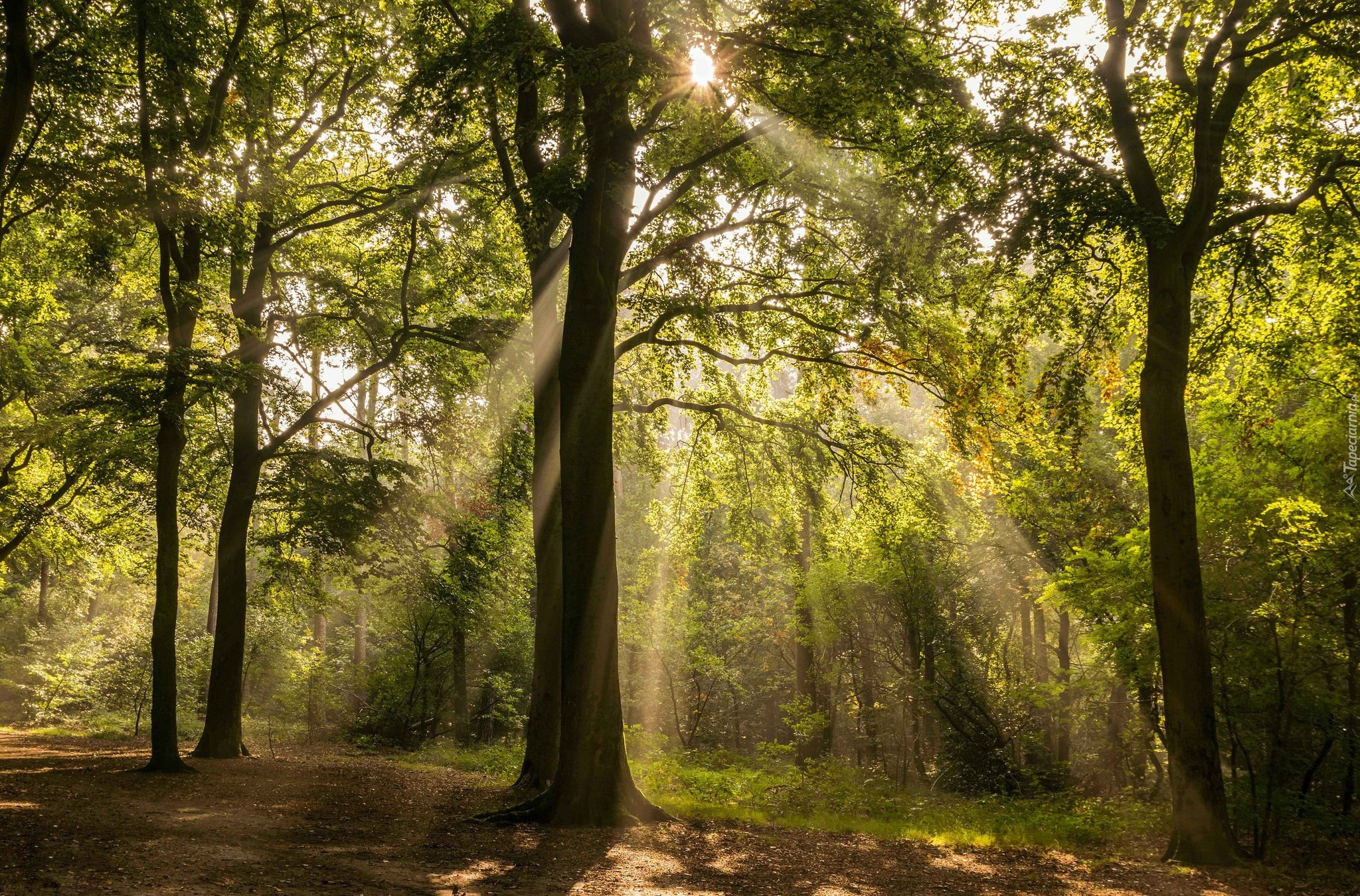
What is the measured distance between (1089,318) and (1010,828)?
22.1 ft

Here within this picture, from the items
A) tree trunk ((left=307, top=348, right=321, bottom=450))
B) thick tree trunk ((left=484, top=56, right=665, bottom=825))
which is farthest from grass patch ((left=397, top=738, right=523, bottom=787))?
tree trunk ((left=307, top=348, right=321, bottom=450))

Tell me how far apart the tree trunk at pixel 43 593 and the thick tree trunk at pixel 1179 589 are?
3383 cm

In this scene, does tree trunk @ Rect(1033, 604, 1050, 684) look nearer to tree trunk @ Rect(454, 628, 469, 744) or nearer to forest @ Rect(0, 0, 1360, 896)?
forest @ Rect(0, 0, 1360, 896)

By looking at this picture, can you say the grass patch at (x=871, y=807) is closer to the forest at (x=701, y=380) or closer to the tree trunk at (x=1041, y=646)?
the forest at (x=701, y=380)

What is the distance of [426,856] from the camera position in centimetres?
701

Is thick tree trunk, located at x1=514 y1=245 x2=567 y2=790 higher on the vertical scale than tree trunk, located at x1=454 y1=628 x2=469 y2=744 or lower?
higher

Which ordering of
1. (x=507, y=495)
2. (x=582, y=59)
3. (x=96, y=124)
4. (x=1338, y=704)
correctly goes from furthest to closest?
(x=507, y=495) → (x=96, y=124) → (x=1338, y=704) → (x=582, y=59)

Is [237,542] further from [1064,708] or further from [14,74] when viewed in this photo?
[1064,708]

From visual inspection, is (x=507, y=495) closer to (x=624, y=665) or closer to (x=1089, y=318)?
(x=1089, y=318)

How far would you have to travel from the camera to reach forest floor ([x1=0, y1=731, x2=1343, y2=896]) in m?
5.71

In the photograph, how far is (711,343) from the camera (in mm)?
13234

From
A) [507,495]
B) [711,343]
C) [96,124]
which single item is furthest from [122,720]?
[711,343]

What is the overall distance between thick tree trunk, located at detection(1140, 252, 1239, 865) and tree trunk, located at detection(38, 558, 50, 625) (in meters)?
33.8

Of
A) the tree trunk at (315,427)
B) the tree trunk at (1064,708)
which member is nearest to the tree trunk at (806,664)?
the tree trunk at (1064,708)
